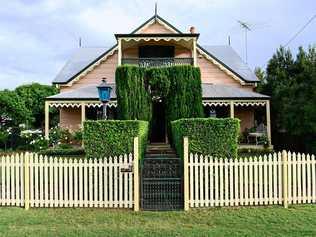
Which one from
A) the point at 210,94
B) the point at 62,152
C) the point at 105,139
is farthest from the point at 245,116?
the point at 105,139

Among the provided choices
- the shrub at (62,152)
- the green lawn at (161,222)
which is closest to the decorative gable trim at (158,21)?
the shrub at (62,152)

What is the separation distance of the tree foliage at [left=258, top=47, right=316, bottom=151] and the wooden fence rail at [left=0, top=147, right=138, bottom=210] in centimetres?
927

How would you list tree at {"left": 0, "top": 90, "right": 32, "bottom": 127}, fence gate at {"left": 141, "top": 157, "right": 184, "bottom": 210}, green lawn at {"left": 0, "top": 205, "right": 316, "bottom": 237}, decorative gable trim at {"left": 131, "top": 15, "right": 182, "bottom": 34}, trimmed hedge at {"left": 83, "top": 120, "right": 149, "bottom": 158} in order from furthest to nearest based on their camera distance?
tree at {"left": 0, "top": 90, "right": 32, "bottom": 127}
decorative gable trim at {"left": 131, "top": 15, "right": 182, "bottom": 34}
trimmed hedge at {"left": 83, "top": 120, "right": 149, "bottom": 158}
fence gate at {"left": 141, "top": 157, "right": 184, "bottom": 210}
green lawn at {"left": 0, "top": 205, "right": 316, "bottom": 237}

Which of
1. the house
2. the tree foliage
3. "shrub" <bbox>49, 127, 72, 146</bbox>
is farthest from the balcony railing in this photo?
the tree foliage

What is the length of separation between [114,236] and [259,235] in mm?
2484

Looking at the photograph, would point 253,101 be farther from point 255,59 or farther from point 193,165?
point 255,59

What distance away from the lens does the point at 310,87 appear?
52.1 feet

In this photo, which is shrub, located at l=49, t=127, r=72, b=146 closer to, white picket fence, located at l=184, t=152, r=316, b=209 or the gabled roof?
the gabled roof

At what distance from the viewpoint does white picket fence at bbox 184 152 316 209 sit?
8.94 metres

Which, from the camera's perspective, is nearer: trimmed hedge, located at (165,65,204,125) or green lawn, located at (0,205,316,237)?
green lawn, located at (0,205,316,237)

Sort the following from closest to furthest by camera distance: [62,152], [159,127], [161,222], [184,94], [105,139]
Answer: [161,222]
[105,139]
[184,94]
[62,152]
[159,127]

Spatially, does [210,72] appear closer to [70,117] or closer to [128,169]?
[70,117]

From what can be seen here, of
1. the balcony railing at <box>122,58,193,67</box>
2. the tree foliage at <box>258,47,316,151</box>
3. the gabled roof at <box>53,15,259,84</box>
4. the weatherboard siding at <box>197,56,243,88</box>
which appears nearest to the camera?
the tree foliage at <box>258,47,316,151</box>

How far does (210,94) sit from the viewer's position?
21.0 m
